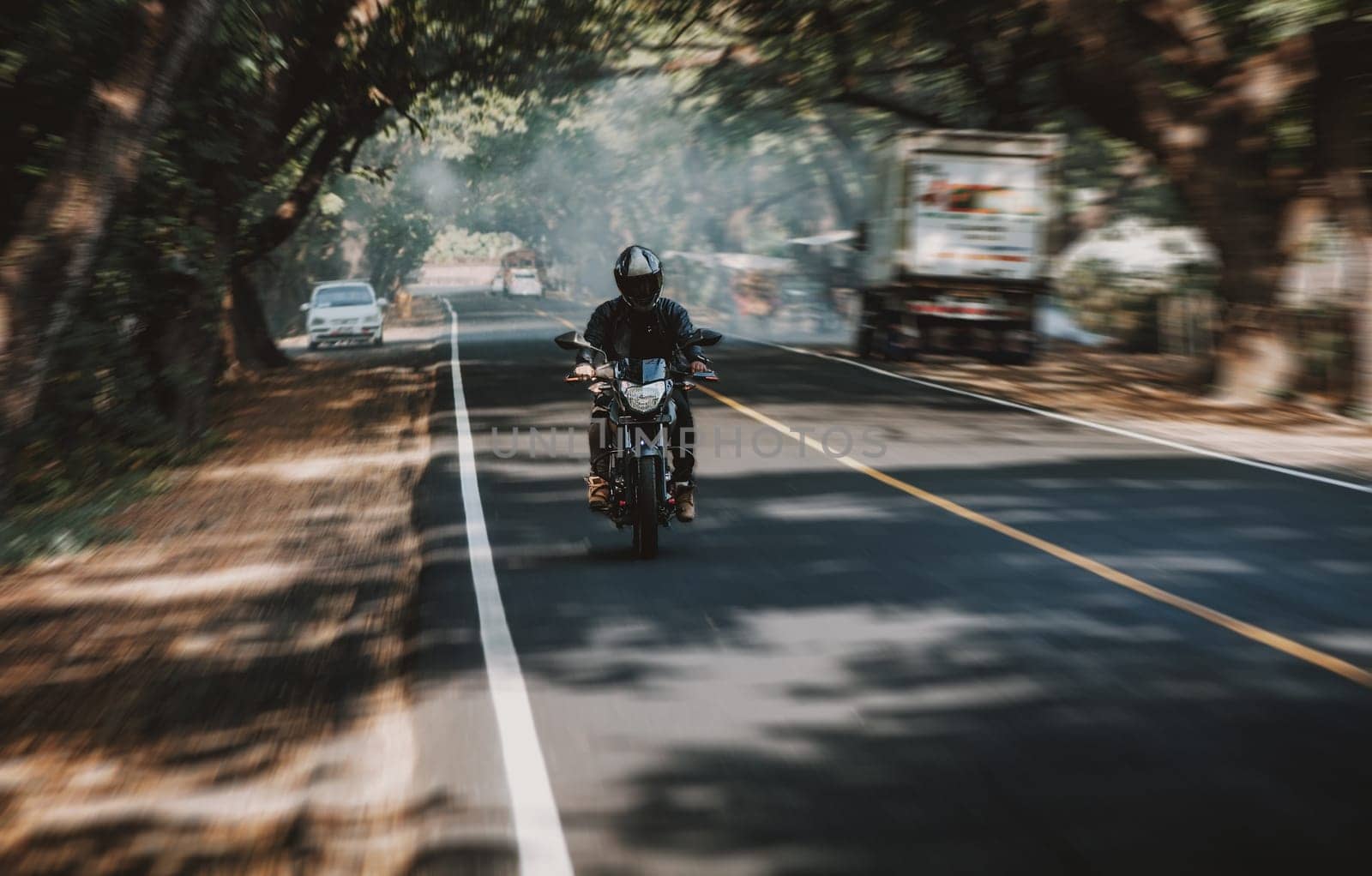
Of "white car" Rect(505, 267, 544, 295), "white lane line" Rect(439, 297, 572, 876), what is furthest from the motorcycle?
"white car" Rect(505, 267, 544, 295)

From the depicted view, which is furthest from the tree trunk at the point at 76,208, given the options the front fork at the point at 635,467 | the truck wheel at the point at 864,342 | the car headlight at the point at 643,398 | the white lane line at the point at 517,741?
the truck wheel at the point at 864,342

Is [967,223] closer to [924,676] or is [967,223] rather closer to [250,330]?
[250,330]

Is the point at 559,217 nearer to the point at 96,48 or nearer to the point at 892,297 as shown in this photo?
the point at 892,297

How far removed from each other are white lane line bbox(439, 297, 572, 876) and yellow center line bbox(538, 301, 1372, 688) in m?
3.59

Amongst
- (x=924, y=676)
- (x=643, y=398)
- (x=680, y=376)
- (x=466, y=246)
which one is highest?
(x=466, y=246)

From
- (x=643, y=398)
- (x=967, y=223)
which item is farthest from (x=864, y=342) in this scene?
(x=643, y=398)

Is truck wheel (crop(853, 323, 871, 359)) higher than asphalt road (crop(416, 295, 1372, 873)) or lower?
higher

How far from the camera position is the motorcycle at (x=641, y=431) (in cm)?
869

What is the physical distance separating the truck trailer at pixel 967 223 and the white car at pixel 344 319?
16.9m

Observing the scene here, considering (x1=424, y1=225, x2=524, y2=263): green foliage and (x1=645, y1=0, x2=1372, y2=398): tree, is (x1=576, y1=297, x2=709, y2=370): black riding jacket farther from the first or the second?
(x1=424, y1=225, x2=524, y2=263): green foliage

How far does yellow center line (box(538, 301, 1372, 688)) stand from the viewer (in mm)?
6418

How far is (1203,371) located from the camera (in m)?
22.0

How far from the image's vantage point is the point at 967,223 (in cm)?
2308

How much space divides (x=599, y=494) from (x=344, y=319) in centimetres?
2817
